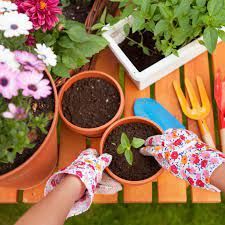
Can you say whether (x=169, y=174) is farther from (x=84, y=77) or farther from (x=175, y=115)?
(x=84, y=77)

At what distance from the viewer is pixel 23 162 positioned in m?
0.88

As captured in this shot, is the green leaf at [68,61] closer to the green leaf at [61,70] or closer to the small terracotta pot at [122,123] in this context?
the green leaf at [61,70]

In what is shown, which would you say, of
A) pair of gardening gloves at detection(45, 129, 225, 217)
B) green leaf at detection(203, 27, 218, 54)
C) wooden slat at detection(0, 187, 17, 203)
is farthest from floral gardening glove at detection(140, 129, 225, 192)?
wooden slat at detection(0, 187, 17, 203)

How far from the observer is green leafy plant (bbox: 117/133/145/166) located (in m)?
0.95

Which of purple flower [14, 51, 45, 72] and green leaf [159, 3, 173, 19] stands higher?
purple flower [14, 51, 45, 72]

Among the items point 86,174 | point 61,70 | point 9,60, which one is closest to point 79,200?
point 86,174

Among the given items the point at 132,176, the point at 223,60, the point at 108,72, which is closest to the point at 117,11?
the point at 108,72

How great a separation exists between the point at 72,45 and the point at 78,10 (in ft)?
0.64

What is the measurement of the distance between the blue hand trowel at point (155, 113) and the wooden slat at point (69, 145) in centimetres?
16

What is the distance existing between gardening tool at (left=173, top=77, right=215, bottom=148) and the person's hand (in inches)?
9.6

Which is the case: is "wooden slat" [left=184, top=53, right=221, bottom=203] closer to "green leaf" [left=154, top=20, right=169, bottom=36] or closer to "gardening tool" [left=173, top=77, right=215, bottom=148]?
"gardening tool" [left=173, top=77, right=215, bottom=148]

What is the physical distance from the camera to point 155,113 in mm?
1084

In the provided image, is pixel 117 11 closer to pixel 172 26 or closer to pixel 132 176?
pixel 172 26

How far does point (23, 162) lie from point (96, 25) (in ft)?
1.18
